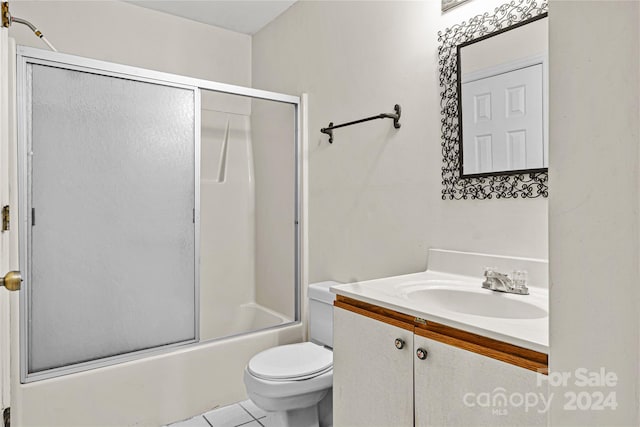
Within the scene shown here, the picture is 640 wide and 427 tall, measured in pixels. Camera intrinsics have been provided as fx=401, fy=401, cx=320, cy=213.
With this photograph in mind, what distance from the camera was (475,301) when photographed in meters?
1.41

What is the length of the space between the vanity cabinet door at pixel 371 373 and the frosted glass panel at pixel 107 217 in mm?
1120

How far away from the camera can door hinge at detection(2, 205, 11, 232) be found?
163cm

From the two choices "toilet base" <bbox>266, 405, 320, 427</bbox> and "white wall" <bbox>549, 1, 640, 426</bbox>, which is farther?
"toilet base" <bbox>266, 405, 320, 427</bbox>

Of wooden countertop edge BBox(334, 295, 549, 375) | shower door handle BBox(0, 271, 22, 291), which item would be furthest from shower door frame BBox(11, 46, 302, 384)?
wooden countertop edge BBox(334, 295, 549, 375)

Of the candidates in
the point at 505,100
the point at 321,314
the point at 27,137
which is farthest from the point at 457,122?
the point at 27,137

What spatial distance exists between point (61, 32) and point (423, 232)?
2429mm

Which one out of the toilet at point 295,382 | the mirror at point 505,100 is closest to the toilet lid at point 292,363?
the toilet at point 295,382

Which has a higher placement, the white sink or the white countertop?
the white countertop

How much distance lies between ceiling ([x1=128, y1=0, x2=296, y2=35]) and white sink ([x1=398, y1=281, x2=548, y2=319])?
2115mm

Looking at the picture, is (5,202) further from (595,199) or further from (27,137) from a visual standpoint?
(595,199)

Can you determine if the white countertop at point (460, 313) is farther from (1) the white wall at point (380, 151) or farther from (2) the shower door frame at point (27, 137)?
(2) the shower door frame at point (27, 137)

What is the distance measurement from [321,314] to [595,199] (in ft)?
5.92

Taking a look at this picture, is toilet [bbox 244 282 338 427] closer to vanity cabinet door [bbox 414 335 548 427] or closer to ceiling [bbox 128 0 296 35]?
vanity cabinet door [bbox 414 335 548 427]

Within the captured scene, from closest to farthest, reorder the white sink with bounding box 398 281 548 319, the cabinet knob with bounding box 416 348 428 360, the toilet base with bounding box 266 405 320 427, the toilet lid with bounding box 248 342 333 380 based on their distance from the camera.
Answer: the cabinet knob with bounding box 416 348 428 360, the white sink with bounding box 398 281 548 319, the toilet lid with bounding box 248 342 333 380, the toilet base with bounding box 266 405 320 427
